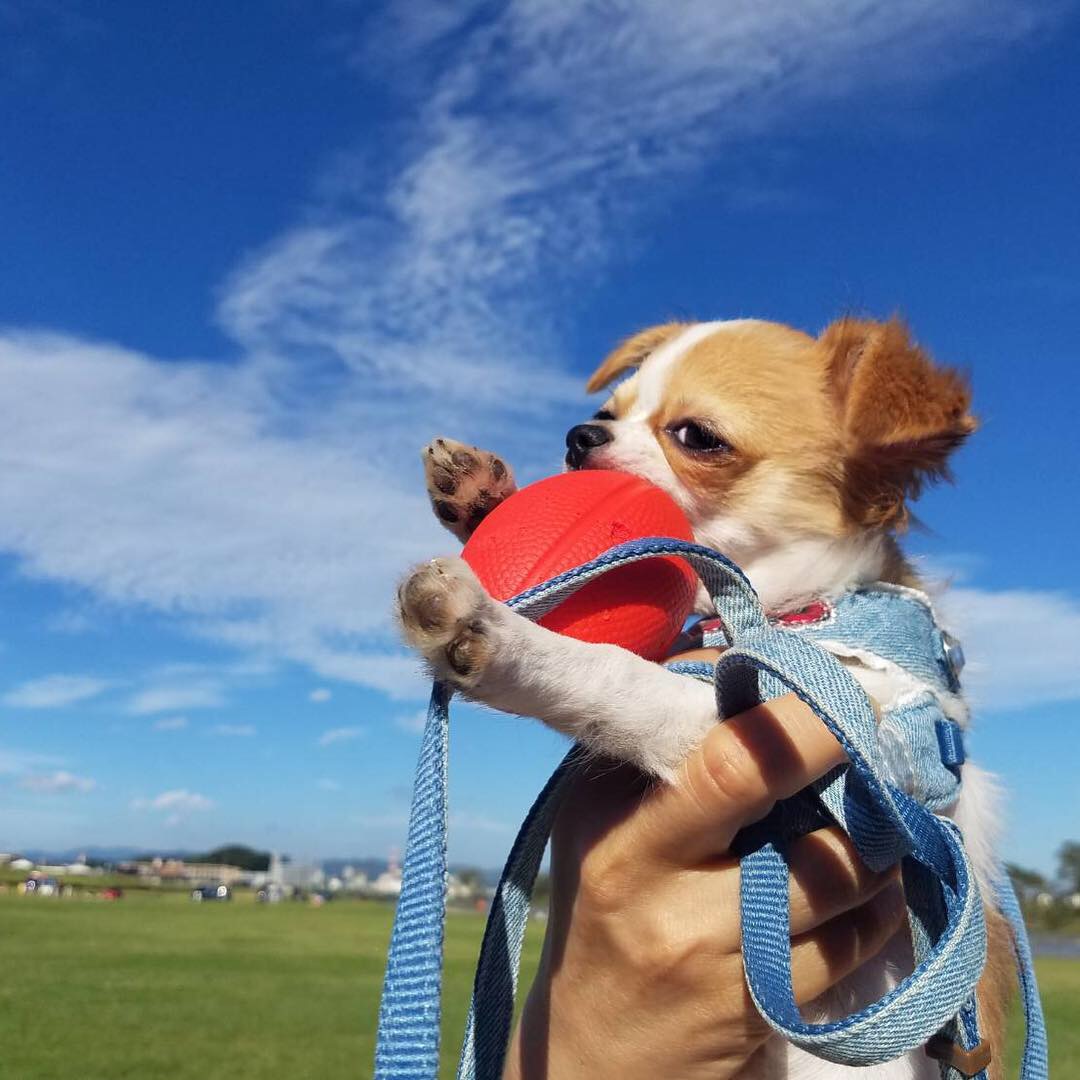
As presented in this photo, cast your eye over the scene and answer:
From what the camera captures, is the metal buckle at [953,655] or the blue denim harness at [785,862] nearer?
the blue denim harness at [785,862]

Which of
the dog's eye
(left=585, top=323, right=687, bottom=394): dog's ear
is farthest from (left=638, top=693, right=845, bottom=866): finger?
(left=585, top=323, right=687, bottom=394): dog's ear

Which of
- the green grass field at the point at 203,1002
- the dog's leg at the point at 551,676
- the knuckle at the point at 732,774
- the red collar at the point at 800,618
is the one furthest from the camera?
the green grass field at the point at 203,1002

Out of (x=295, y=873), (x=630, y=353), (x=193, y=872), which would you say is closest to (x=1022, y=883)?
(x=630, y=353)

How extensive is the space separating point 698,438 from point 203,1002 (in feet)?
32.1

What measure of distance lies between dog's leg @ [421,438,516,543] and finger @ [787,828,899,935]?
951mm

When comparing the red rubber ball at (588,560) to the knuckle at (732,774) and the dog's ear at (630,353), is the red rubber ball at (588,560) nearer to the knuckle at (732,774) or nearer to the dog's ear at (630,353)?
the knuckle at (732,774)

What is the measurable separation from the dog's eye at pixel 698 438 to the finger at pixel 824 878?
1128 mm

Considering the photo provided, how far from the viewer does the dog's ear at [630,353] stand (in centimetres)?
371

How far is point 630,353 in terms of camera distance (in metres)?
3.77

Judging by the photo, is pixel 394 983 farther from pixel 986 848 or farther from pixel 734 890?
pixel 986 848

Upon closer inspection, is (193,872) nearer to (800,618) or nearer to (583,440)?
(583,440)

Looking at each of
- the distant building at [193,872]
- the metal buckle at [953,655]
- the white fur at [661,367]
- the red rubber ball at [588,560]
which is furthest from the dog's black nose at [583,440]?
the distant building at [193,872]

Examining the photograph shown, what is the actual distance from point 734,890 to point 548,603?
0.71 m

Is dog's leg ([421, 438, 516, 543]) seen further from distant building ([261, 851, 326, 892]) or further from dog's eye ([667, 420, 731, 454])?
distant building ([261, 851, 326, 892])
